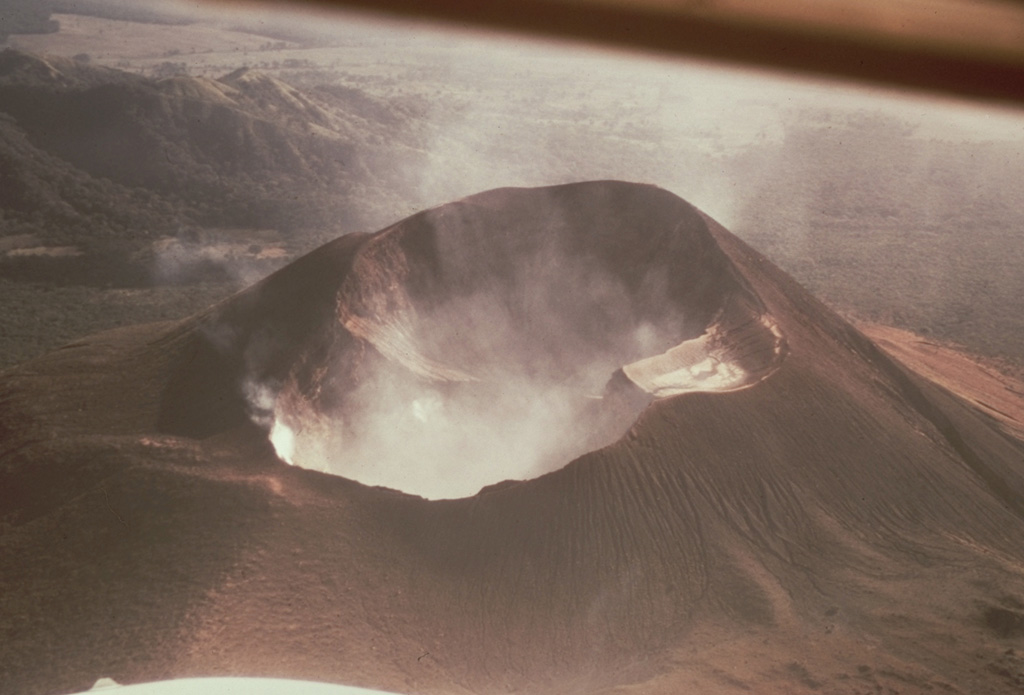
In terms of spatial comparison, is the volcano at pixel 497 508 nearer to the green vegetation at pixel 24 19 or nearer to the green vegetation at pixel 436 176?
the green vegetation at pixel 436 176

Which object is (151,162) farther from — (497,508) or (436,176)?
(497,508)

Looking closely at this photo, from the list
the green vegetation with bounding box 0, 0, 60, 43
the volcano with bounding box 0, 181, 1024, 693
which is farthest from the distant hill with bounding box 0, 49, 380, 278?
the green vegetation with bounding box 0, 0, 60, 43

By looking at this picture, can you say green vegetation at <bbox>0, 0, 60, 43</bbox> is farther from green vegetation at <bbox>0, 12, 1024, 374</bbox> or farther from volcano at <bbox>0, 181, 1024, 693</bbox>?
volcano at <bbox>0, 181, 1024, 693</bbox>

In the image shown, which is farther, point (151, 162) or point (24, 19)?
point (24, 19)

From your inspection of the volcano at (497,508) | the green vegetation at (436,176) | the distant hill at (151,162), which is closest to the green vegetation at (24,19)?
the green vegetation at (436,176)

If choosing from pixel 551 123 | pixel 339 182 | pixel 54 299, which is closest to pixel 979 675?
pixel 54 299

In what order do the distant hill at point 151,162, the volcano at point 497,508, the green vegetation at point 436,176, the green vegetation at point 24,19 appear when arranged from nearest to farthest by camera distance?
the volcano at point 497,508 → the green vegetation at point 436,176 → the distant hill at point 151,162 → the green vegetation at point 24,19

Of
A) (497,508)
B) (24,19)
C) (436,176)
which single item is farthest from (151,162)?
(24,19)

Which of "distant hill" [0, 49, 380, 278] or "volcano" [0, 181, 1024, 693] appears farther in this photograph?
"distant hill" [0, 49, 380, 278]
